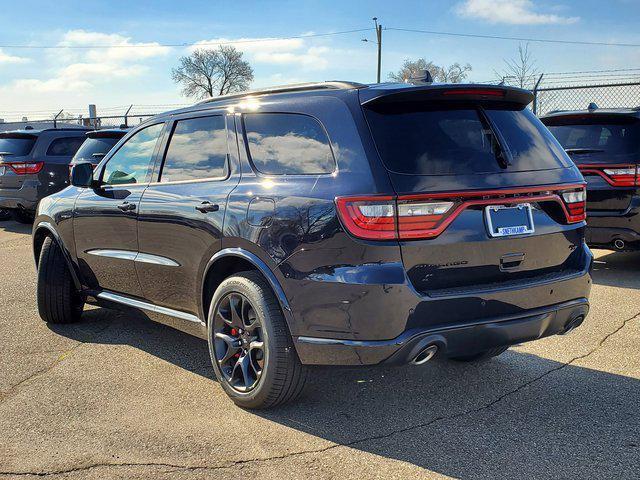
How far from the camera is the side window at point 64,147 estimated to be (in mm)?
12797

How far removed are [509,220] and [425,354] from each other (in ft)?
2.57

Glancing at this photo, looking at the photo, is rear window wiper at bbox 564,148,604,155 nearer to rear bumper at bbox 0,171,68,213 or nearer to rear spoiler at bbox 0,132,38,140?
rear bumper at bbox 0,171,68,213

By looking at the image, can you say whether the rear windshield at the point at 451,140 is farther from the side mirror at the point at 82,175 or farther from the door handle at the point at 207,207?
the side mirror at the point at 82,175

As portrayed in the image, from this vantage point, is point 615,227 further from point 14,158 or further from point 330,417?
point 14,158

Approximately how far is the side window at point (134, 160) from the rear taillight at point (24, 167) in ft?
26.1

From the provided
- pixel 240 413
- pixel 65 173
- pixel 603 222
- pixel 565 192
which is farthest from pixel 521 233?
pixel 65 173

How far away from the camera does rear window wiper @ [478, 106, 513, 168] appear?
354 centimetres

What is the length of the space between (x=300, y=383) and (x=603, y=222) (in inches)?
179

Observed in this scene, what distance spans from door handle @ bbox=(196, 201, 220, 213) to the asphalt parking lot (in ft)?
3.56

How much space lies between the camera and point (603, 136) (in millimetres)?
7164

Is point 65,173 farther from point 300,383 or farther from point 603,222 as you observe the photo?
point 300,383

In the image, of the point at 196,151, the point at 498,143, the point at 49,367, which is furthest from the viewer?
the point at 49,367

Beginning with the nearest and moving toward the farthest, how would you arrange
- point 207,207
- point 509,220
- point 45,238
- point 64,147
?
1. point 509,220
2. point 207,207
3. point 45,238
4. point 64,147

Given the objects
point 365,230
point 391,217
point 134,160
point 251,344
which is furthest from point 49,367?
point 391,217
